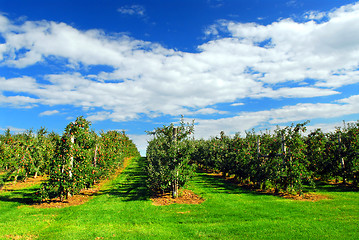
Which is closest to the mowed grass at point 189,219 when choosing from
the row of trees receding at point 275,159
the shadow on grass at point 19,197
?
the shadow on grass at point 19,197

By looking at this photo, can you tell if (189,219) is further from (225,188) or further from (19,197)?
(19,197)

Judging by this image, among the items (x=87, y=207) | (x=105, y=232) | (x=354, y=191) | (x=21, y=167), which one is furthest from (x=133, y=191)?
A: (x=354, y=191)

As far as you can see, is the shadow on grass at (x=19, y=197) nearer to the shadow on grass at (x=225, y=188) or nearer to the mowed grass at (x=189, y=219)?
the mowed grass at (x=189, y=219)

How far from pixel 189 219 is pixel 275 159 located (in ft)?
32.0

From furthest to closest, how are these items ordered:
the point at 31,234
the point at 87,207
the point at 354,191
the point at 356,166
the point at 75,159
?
1. the point at 356,166
2. the point at 354,191
3. the point at 75,159
4. the point at 87,207
5. the point at 31,234

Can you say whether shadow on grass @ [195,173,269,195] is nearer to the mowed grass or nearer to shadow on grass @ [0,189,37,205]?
the mowed grass

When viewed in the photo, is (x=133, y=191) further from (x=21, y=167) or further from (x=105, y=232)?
(x=21, y=167)

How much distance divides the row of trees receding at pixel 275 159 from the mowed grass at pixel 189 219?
1.98 meters

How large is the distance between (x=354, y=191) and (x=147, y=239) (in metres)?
16.8

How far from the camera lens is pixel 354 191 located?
16.1 m

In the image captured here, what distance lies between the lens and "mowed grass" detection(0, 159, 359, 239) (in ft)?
26.2

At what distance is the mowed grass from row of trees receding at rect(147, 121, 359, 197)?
198cm

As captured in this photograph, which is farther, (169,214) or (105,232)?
(169,214)

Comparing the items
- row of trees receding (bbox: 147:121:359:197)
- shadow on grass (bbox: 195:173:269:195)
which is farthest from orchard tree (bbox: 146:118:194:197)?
shadow on grass (bbox: 195:173:269:195)
